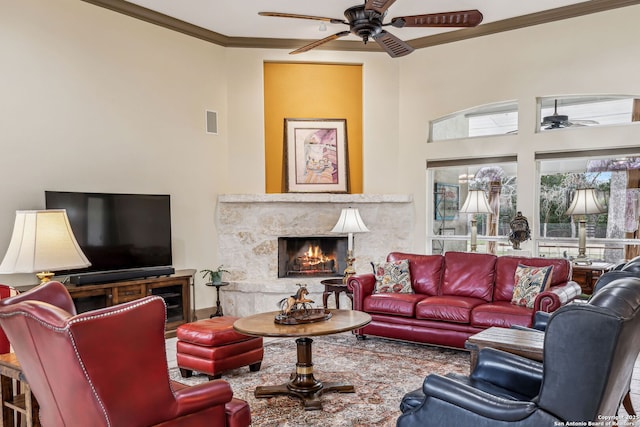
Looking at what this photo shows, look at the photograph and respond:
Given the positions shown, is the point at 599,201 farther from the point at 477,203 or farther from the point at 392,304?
the point at 392,304

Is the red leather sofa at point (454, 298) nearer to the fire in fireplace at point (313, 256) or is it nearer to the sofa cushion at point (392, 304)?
the sofa cushion at point (392, 304)

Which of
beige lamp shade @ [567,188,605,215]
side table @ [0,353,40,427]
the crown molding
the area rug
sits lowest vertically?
the area rug

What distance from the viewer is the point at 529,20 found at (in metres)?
6.27

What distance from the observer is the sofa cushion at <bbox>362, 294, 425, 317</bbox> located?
5164mm

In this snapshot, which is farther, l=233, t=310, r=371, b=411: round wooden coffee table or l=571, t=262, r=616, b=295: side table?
l=571, t=262, r=616, b=295: side table

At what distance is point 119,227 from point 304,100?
10.3ft

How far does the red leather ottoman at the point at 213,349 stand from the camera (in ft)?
13.4

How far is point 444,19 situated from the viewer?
428 centimetres

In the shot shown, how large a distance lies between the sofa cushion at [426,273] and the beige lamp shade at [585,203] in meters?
1.70

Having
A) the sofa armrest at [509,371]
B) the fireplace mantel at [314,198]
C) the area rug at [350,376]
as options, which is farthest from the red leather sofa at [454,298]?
the sofa armrest at [509,371]

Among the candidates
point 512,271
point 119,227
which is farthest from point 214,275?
point 512,271

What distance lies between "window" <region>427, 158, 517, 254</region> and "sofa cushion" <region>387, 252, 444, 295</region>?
1447mm

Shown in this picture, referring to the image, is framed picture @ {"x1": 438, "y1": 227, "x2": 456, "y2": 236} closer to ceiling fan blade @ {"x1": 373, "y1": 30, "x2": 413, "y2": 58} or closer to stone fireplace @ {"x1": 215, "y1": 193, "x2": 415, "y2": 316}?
stone fireplace @ {"x1": 215, "y1": 193, "x2": 415, "y2": 316}

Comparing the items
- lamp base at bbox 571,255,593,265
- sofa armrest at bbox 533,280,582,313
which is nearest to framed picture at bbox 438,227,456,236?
lamp base at bbox 571,255,593,265
